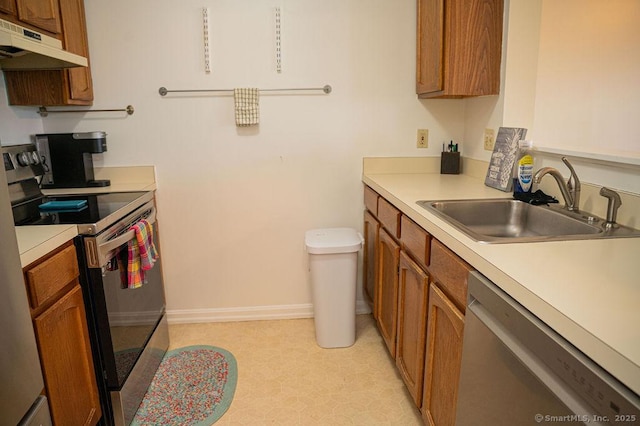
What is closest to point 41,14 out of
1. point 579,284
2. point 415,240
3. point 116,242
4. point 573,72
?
point 116,242

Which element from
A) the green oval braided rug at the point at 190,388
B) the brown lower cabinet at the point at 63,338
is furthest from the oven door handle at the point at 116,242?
the green oval braided rug at the point at 190,388

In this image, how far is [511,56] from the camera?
200cm

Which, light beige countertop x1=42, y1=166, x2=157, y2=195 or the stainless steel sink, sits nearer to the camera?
the stainless steel sink

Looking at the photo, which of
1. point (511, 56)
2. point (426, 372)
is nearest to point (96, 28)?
point (511, 56)

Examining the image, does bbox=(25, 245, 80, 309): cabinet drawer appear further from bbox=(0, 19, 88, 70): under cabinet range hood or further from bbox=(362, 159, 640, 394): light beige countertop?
bbox=(362, 159, 640, 394): light beige countertop

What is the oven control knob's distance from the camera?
2.01m

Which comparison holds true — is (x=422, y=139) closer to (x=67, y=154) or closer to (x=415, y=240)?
(x=415, y=240)

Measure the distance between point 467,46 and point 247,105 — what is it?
1203 mm

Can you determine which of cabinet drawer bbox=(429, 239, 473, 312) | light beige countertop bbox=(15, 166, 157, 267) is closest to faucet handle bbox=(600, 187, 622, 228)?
cabinet drawer bbox=(429, 239, 473, 312)

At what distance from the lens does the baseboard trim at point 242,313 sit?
268 cm

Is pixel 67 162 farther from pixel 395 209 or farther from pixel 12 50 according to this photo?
pixel 395 209

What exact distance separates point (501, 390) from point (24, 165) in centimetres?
223

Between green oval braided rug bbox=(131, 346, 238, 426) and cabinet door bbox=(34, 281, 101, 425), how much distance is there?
0.28m

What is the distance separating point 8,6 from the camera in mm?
1727
